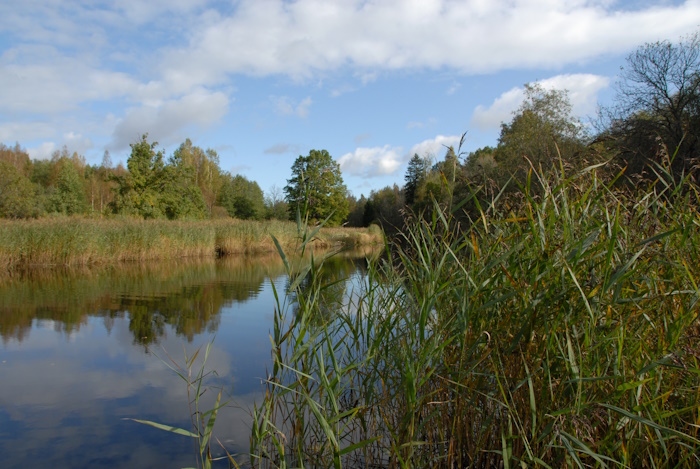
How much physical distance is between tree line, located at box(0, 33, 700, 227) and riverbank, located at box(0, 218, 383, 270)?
4144 millimetres

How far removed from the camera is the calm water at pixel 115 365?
348 cm

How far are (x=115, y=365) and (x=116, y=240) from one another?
11.7 meters

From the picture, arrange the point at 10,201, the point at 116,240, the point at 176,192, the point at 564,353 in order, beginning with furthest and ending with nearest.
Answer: the point at 176,192 → the point at 10,201 → the point at 116,240 → the point at 564,353

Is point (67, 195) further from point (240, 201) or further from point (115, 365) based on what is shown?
point (115, 365)

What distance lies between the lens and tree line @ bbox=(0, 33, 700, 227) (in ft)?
9.67

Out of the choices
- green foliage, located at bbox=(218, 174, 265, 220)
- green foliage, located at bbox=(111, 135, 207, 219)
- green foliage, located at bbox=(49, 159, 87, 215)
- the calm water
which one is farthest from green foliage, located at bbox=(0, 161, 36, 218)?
green foliage, located at bbox=(218, 174, 265, 220)

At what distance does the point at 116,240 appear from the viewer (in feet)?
52.0

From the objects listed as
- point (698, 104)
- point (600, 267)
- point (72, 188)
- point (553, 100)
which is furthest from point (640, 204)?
point (72, 188)

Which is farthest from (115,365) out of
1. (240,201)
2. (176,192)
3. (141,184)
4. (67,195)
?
(240,201)

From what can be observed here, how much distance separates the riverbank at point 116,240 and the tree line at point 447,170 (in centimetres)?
414

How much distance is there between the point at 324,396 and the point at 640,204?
206 centimetres

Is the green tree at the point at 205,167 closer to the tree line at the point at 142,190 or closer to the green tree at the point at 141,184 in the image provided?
the tree line at the point at 142,190

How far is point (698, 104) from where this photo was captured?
44.4 feet

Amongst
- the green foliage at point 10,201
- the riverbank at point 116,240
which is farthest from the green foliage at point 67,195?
the riverbank at point 116,240
